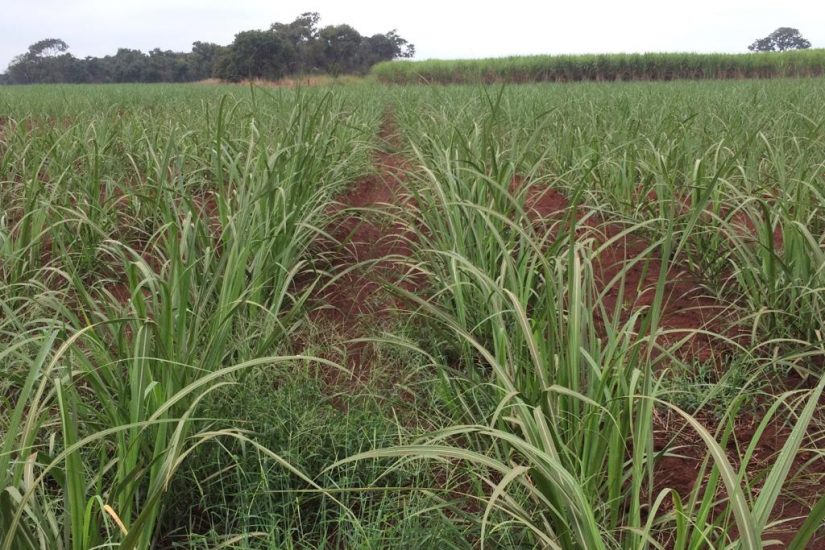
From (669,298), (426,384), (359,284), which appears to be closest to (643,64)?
(359,284)

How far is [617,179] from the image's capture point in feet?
8.83

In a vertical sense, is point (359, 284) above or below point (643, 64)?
below

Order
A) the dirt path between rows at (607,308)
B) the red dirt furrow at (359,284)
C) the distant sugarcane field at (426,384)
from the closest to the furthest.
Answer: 1. the distant sugarcane field at (426,384)
2. the dirt path between rows at (607,308)
3. the red dirt furrow at (359,284)

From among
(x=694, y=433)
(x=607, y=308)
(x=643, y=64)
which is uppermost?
(x=643, y=64)

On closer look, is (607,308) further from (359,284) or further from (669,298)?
(359,284)

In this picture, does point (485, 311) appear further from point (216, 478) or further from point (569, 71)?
point (569, 71)

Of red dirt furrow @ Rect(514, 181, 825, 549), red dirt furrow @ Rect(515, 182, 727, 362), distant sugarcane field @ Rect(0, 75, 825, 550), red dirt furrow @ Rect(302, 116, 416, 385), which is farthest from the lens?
red dirt furrow @ Rect(302, 116, 416, 385)

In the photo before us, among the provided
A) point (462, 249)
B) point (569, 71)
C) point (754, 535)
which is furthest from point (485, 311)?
point (569, 71)

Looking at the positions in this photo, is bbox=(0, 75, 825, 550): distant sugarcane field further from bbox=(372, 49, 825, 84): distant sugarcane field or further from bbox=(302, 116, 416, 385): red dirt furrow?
bbox=(372, 49, 825, 84): distant sugarcane field

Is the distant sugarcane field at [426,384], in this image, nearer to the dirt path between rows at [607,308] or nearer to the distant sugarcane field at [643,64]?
the dirt path between rows at [607,308]

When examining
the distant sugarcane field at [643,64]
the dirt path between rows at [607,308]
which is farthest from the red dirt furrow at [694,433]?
the distant sugarcane field at [643,64]

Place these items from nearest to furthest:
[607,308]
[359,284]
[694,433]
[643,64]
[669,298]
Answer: [694,433] < [669,298] < [607,308] < [359,284] < [643,64]

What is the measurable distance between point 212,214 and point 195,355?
169 centimetres

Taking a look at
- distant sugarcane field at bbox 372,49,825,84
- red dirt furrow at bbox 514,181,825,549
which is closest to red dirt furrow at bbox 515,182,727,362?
red dirt furrow at bbox 514,181,825,549
